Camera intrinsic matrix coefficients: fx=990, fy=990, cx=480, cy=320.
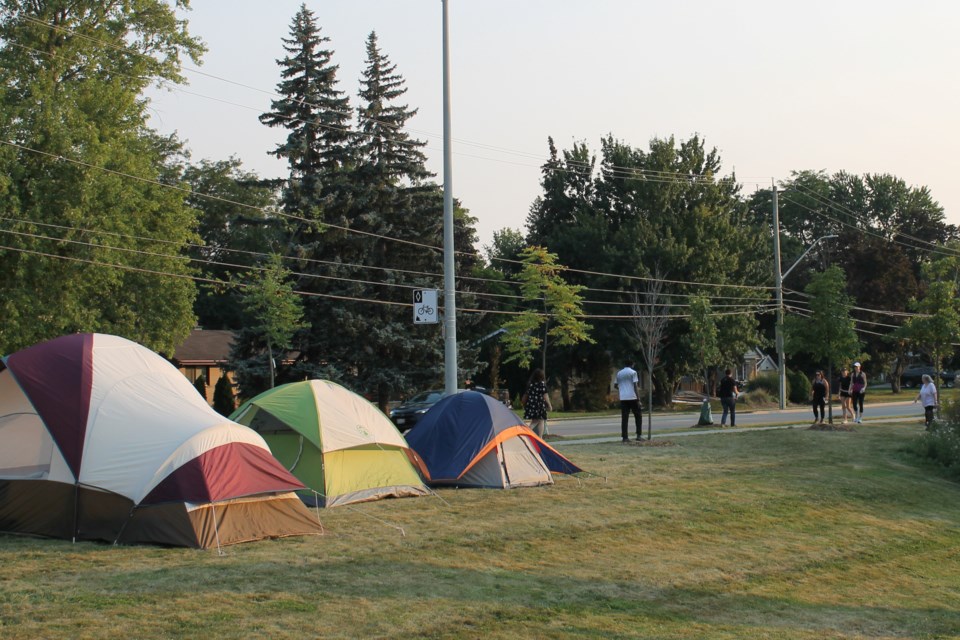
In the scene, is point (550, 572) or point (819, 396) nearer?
point (550, 572)

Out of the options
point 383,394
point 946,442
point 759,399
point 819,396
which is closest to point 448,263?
point 946,442

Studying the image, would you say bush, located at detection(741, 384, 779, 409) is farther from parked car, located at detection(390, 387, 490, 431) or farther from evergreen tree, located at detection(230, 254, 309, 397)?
evergreen tree, located at detection(230, 254, 309, 397)

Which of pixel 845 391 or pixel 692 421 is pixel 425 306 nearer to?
pixel 845 391

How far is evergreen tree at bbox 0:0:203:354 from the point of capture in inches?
1216

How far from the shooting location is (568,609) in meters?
8.70

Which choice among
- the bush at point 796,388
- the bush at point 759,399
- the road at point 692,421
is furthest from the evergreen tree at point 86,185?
the bush at point 796,388

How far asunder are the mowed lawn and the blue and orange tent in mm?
362

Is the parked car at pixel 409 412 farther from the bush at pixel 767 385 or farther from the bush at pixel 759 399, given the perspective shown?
the bush at pixel 767 385

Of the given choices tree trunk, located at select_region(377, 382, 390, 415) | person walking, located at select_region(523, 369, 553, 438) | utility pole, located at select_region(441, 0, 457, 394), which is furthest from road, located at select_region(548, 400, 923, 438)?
utility pole, located at select_region(441, 0, 457, 394)

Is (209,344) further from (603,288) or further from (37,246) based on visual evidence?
(37,246)

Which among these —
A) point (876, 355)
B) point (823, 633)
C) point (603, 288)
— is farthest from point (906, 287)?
point (823, 633)

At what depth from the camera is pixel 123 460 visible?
10.6m

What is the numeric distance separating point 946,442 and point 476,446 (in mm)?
11505

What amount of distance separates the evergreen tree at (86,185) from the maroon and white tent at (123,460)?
20.4 metres
